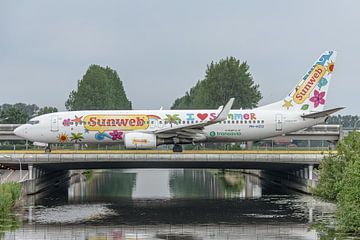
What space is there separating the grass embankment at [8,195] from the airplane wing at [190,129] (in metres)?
19.5

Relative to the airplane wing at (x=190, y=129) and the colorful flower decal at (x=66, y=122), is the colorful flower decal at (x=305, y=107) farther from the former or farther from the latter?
the colorful flower decal at (x=66, y=122)

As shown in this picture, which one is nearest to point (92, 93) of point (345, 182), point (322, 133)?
point (322, 133)

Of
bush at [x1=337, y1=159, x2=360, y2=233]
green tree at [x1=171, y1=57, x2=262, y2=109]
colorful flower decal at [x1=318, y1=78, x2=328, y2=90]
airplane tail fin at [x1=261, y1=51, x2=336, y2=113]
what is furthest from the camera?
green tree at [x1=171, y1=57, x2=262, y2=109]

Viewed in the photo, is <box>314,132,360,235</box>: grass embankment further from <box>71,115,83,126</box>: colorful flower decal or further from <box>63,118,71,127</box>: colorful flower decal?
<box>63,118,71,127</box>: colorful flower decal

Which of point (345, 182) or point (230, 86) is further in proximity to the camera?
point (230, 86)

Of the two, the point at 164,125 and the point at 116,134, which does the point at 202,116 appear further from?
the point at 116,134

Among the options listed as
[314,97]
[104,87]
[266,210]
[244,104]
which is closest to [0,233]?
[266,210]

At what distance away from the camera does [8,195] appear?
69.2m

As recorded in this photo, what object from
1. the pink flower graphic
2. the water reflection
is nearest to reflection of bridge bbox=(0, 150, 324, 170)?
the pink flower graphic

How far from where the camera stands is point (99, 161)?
87.4 metres

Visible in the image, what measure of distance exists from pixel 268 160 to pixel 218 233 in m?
29.8

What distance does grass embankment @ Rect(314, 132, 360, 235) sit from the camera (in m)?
54.8

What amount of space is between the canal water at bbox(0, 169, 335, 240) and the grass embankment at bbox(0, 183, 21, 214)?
1.12 m

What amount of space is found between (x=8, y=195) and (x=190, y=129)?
25311mm
